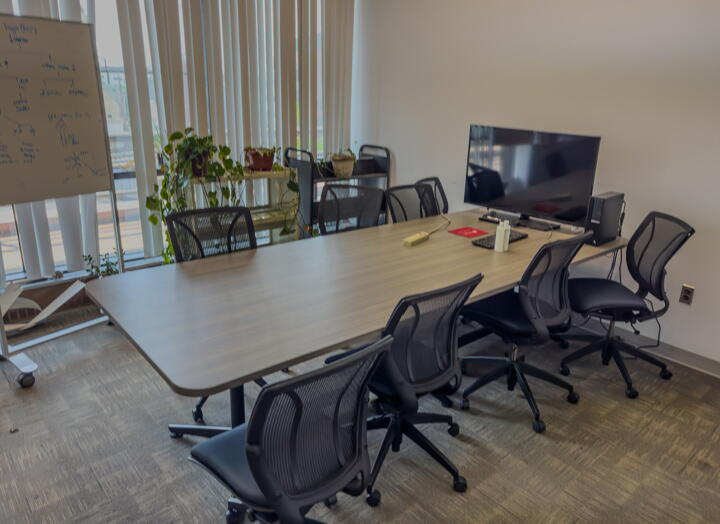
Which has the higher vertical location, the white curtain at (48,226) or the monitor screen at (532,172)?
the monitor screen at (532,172)

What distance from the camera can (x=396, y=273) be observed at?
2523mm

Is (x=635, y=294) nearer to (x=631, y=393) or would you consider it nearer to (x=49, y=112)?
(x=631, y=393)

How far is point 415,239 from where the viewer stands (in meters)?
3.00

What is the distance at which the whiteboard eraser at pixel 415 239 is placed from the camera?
2992mm

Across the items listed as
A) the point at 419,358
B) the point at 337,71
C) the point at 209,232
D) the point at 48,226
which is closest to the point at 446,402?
the point at 419,358

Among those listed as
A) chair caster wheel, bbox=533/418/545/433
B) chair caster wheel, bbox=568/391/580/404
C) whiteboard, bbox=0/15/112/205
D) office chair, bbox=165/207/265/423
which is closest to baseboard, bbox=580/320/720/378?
chair caster wheel, bbox=568/391/580/404

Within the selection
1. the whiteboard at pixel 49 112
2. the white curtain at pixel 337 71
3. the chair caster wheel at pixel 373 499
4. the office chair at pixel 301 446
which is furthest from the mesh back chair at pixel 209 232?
the white curtain at pixel 337 71

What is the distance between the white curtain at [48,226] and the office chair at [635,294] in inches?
135

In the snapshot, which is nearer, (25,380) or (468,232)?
(25,380)

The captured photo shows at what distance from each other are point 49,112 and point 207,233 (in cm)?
126

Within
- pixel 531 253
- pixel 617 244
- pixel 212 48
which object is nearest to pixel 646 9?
pixel 617 244

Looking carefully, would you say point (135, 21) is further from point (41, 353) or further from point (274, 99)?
point (41, 353)

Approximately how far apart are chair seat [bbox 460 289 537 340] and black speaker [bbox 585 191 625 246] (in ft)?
2.25

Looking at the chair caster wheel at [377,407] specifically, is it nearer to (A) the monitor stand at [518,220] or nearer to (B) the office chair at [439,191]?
(A) the monitor stand at [518,220]
